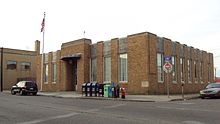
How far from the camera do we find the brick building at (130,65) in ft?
95.6

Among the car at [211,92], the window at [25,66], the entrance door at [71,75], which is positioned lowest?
the car at [211,92]

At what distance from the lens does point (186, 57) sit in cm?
3556

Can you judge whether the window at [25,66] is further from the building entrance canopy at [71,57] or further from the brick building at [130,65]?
the building entrance canopy at [71,57]

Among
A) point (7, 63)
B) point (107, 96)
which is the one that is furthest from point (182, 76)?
point (7, 63)

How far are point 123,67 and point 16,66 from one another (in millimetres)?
32470

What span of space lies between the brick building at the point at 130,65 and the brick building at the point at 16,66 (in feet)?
55.4

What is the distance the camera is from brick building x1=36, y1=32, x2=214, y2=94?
29.1 meters

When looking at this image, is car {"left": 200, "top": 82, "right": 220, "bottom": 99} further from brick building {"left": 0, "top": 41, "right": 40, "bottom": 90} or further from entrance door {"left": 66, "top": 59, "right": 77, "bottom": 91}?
brick building {"left": 0, "top": 41, "right": 40, "bottom": 90}

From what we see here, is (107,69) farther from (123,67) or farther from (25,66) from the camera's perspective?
(25,66)

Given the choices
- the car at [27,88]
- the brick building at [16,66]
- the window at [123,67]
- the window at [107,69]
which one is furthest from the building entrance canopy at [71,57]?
the brick building at [16,66]

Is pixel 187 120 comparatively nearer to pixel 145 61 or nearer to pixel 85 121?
pixel 85 121

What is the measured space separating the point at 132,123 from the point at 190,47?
1095 inches

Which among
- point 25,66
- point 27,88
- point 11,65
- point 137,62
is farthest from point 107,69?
point 25,66

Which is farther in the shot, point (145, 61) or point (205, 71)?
point (205, 71)
